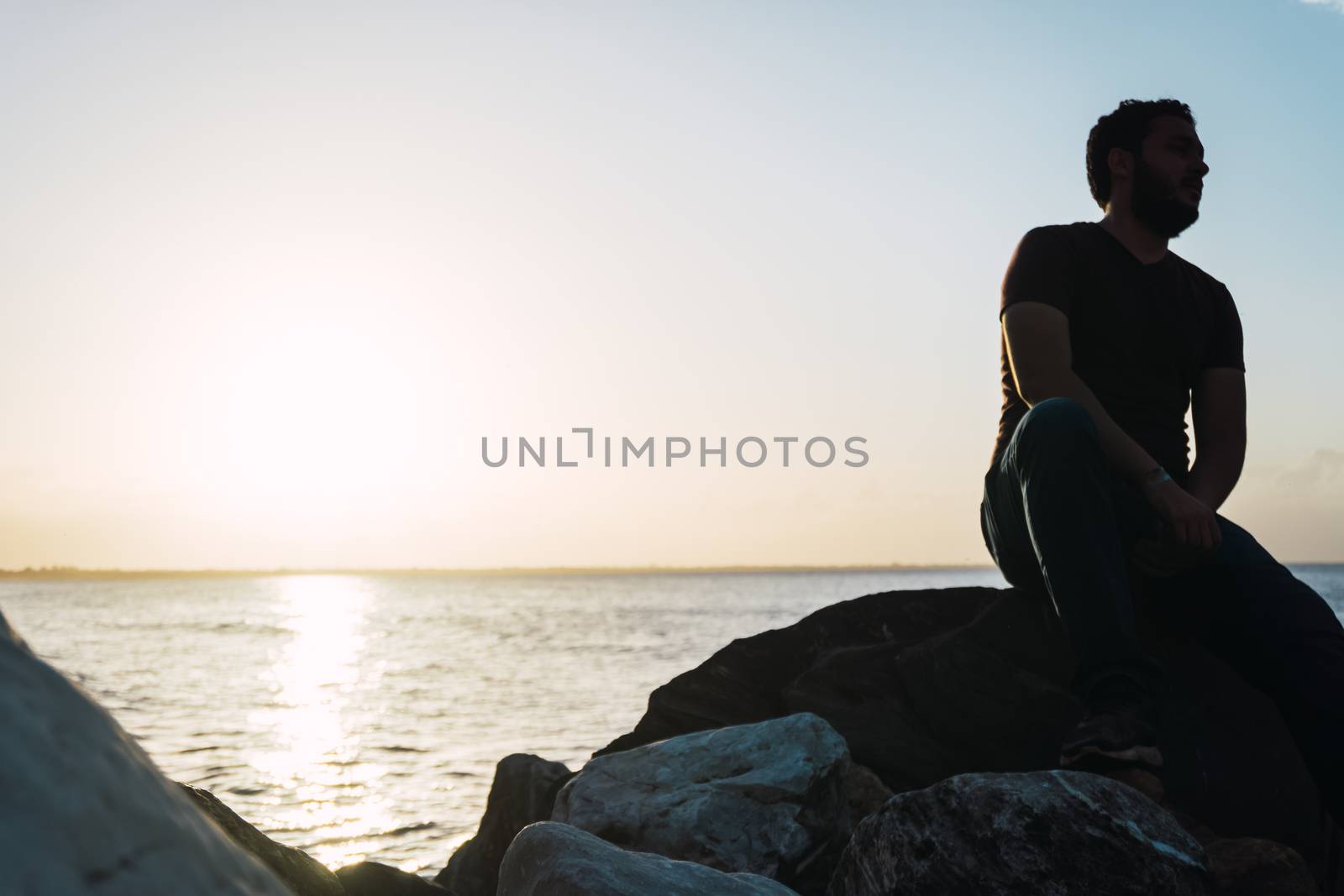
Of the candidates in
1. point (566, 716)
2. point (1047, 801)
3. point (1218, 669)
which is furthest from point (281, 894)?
point (566, 716)

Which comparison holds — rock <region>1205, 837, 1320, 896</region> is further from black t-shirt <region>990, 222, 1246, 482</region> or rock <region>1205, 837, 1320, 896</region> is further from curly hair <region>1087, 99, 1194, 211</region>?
curly hair <region>1087, 99, 1194, 211</region>

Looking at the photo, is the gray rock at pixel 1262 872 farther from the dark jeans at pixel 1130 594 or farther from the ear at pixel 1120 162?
the ear at pixel 1120 162

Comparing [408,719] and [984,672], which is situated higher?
[984,672]

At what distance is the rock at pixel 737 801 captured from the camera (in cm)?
339

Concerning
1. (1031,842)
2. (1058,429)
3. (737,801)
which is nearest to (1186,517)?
(1058,429)

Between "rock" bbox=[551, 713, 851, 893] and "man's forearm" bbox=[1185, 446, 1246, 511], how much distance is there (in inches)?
57.8

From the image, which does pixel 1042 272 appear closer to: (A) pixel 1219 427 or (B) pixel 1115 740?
(A) pixel 1219 427

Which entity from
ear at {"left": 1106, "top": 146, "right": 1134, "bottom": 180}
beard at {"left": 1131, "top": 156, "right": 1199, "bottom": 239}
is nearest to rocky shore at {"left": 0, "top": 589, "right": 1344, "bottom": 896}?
beard at {"left": 1131, "top": 156, "right": 1199, "bottom": 239}

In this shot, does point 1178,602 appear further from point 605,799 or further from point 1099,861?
point 605,799

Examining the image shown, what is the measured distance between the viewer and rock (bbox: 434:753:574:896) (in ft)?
14.6

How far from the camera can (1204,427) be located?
13.1 ft

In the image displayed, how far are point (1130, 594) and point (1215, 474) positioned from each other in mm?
965

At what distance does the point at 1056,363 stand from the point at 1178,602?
0.83m

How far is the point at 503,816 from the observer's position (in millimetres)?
4594
